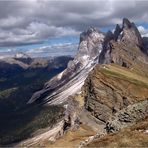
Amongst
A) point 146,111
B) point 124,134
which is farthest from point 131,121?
point 124,134

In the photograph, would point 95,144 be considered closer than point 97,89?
Yes

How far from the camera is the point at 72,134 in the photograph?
114m

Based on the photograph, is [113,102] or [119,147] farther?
[113,102]

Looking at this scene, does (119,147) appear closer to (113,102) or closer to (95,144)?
(95,144)

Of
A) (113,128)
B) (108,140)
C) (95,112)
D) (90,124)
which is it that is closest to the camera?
(108,140)

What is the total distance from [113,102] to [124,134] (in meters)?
148

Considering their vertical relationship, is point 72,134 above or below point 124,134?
below

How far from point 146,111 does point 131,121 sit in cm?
287

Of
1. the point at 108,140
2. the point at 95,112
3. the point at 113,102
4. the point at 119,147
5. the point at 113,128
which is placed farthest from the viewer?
the point at 113,102

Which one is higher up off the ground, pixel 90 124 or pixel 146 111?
pixel 146 111

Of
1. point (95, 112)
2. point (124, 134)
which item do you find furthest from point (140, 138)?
point (95, 112)

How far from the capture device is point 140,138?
45.0 metres

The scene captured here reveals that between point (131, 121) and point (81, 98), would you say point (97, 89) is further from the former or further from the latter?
point (131, 121)

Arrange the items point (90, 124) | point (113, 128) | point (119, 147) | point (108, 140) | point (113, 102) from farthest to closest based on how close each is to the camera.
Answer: point (113, 102), point (90, 124), point (113, 128), point (108, 140), point (119, 147)
